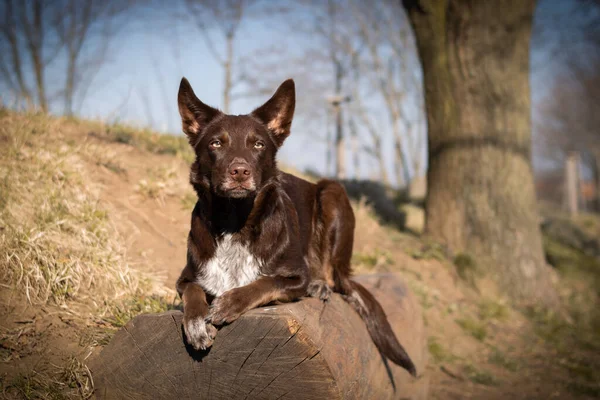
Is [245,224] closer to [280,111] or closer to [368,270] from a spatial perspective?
[280,111]

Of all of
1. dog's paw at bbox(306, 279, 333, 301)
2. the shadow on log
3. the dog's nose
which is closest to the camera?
the shadow on log

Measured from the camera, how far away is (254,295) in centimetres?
298

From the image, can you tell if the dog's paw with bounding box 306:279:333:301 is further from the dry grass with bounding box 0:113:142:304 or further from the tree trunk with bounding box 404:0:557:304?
the tree trunk with bounding box 404:0:557:304

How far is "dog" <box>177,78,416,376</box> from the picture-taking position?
125 inches

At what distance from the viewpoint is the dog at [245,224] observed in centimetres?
317

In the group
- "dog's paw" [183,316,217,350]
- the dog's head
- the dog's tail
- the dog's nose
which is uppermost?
the dog's head

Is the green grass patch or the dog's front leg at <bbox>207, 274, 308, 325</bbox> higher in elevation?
the dog's front leg at <bbox>207, 274, 308, 325</bbox>

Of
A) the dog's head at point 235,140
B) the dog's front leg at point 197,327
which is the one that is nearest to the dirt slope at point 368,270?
→ the dog's front leg at point 197,327

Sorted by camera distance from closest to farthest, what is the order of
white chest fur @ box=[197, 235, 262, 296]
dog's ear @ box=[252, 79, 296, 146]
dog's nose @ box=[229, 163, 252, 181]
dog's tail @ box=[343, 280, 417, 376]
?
dog's nose @ box=[229, 163, 252, 181] < white chest fur @ box=[197, 235, 262, 296] < dog's ear @ box=[252, 79, 296, 146] < dog's tail @ box=[343, 280, 417, 376]

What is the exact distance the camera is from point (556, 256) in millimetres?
10180

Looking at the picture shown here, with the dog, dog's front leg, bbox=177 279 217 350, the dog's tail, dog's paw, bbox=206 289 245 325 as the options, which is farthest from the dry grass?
the dog's tail

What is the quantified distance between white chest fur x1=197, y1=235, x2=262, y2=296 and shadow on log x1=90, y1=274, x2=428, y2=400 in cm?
41

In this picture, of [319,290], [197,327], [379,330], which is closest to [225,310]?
[197,327]

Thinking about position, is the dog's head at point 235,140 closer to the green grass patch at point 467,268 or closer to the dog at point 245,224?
the dog at point 245,224
